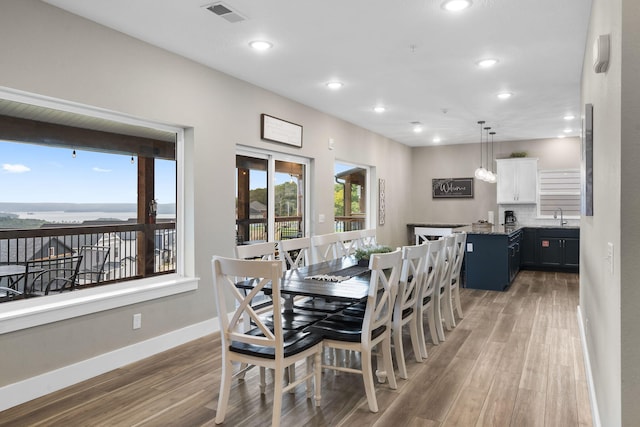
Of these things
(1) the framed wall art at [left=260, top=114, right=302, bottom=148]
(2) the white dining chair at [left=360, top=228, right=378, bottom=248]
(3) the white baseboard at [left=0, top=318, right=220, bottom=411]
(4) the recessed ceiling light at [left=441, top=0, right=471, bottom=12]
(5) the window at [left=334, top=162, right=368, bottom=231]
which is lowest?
(3) the white baseboard at [left=0, top=318, right=220, bottom=411]

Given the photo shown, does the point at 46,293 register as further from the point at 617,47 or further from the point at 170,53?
the point at 617,47

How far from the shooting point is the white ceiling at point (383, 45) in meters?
3.12

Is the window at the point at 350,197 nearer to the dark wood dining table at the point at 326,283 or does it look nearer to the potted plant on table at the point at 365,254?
the potted plant on table at the point at 365,254

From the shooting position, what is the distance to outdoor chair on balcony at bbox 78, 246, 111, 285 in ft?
11.4

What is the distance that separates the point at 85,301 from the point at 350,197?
5059 millimetres

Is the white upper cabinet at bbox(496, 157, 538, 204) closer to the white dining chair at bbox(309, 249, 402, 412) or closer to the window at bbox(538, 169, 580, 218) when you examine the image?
the window at bbox(538, 169, 580, 218)

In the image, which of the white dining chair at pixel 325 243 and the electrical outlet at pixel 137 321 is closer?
the electrical outlet at pixel 137 321

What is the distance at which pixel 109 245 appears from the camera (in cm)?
370

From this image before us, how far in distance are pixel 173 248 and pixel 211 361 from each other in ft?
3.91

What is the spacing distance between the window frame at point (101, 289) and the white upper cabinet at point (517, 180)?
696 cm

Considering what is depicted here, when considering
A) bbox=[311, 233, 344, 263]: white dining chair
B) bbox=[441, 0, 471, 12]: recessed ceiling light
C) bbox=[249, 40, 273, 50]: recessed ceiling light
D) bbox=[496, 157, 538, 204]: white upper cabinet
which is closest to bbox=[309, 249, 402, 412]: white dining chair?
bbox=[311, 233, 344, 263]: white dining chair

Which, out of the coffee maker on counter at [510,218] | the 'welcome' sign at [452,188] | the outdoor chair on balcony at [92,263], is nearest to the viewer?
the outdoor chair on balcony at [92,263]

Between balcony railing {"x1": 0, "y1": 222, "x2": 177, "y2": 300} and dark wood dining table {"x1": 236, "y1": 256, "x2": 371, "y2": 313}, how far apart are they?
1.32 m

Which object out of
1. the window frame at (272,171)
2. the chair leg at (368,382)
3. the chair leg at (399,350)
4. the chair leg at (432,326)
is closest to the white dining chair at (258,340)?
the chair leg at (368,382)
